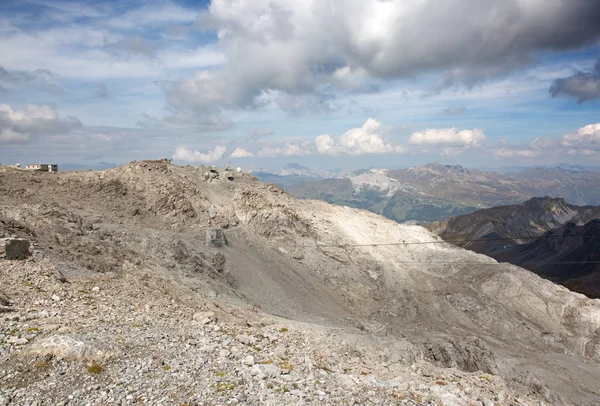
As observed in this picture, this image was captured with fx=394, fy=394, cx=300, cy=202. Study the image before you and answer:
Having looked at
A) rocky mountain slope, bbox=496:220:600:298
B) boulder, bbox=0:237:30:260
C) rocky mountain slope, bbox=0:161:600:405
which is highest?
boulder, bbox=0:237:30:260

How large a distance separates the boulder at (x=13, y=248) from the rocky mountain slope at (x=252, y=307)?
2.47 feet

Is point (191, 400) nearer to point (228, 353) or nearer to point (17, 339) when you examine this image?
point (228, 353)

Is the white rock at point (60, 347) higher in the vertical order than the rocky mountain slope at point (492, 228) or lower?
higher

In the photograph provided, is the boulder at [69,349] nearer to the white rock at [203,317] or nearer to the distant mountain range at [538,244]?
the white rock at [203,317]

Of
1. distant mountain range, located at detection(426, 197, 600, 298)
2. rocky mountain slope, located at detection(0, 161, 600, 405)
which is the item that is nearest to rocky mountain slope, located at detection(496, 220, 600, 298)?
distant mountain range, located at detection(426, 197, 600, 298)

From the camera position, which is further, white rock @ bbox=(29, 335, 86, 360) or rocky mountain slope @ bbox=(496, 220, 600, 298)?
rocky mountain slope @ bbox=(496, 220, 600, 298)

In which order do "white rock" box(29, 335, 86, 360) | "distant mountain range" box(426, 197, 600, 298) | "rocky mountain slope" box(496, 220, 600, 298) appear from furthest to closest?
"distant mountain range" box(426, 197, 600, 298)
"rocky mountain slope" box(496, 220, 600, 298)
"white rock" box(29, 335, 86, 360)

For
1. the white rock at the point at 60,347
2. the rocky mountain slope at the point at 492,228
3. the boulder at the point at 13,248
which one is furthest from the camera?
the rocky mountain slope at the point at 492,228

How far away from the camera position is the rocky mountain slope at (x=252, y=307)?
11484 millimetres

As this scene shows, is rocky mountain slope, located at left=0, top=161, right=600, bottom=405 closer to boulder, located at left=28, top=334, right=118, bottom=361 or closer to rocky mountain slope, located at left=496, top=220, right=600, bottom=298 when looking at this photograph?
boulder, located at left=28, top=334, right=118, bottom=361

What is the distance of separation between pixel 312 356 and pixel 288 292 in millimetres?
22643

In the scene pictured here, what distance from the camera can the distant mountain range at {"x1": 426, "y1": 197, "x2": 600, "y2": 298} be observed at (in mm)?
105300

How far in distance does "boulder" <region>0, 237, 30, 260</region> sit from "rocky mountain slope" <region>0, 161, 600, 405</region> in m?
0.75

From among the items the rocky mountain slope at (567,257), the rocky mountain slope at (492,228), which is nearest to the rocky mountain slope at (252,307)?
the rocky mountain slope at (567,257)
